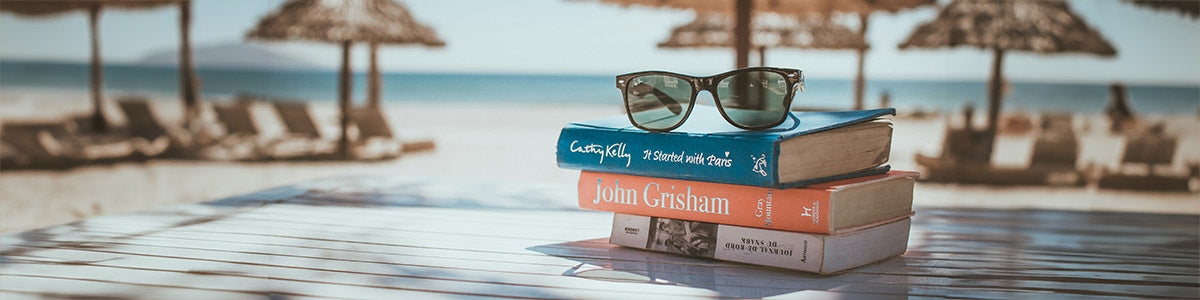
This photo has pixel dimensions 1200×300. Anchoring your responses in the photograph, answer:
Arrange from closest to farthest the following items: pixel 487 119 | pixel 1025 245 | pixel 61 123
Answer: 1. pixel 1025 245
2. pixel 61 123
3. pixel 487 119

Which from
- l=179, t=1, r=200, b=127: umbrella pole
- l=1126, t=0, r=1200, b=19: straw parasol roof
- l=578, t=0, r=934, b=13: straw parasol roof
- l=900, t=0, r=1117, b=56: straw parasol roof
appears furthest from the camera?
l=179, t=1, r=200, b=127: umbrella pole

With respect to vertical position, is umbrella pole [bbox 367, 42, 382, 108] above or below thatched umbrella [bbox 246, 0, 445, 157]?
below

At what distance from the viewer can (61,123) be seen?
8562mm

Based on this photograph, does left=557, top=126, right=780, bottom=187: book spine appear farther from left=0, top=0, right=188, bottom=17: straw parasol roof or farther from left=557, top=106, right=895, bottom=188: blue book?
left=0, top=0, right=188, bottom=17: straw parasol roof

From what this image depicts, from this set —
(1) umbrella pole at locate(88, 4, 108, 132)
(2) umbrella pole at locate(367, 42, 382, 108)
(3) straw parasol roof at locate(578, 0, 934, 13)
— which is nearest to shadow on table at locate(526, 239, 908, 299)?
(3) straw parasol roof at locate(578, 0, 934, 13)

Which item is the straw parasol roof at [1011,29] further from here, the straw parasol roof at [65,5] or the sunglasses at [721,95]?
the straw parasol roof at [65,5]

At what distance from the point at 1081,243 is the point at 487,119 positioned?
58.2 feet

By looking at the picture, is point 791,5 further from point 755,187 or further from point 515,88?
point 515,88

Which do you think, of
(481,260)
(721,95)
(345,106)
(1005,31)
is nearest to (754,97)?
(721,95)

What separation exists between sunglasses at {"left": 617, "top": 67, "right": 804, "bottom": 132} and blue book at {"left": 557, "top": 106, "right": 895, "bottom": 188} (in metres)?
0.02

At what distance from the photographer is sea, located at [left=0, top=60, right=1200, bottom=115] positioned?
95.0 ft

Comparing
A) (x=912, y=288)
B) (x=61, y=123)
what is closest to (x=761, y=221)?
(x=912, y=288)

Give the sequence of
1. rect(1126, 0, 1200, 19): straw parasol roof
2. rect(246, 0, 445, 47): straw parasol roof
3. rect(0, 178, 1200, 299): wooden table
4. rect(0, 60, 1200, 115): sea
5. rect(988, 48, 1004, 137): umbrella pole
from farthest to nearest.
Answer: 1. rect(0, 60, 1200, 115): sea
2. rect(246, 0, 445, 47): straw parasol roof
3. rect(988, 48, 1004, 137): umbrella pole
4. rect(1126, 0, 1200, 19): straw parasol roof
5. rect(0, 178, 1200, 299): wooden table

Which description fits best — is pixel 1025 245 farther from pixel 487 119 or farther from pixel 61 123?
pixel 487 119
